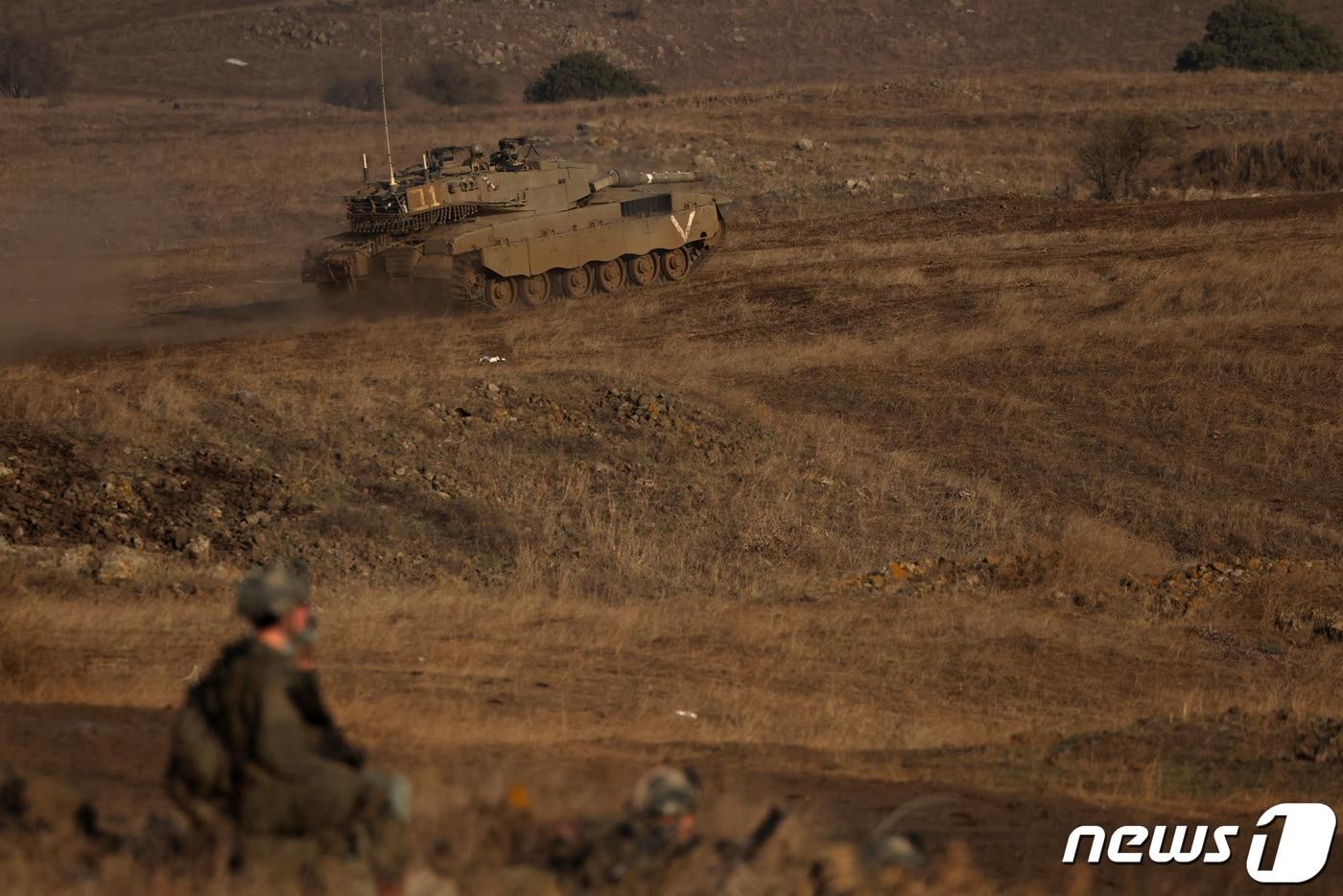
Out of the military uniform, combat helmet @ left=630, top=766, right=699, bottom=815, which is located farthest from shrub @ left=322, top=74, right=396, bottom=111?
the military uniform

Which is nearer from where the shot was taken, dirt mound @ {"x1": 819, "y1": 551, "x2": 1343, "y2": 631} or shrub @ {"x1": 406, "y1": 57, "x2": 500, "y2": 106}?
dirt mound @ {"x1": 819, "y1": 551, "x2": 1343, "y2": 631}

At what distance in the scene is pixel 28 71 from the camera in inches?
2613

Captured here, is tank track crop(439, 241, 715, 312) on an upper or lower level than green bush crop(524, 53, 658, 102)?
lower

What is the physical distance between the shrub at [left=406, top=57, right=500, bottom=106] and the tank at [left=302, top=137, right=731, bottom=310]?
39.6 m

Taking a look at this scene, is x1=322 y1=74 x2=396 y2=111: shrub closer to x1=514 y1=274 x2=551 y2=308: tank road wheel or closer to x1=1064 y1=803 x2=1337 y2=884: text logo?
x1=514 y1=274 x2=551 y2=308: tank road wheel

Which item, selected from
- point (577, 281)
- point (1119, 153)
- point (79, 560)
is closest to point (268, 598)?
point (79, 560)

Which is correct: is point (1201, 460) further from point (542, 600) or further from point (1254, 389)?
point (542, 600)

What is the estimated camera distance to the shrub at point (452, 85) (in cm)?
6688

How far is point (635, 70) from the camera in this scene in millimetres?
74562

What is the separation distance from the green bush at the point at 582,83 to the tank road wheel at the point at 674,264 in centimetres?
3410

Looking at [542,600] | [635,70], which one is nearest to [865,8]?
[635,70]

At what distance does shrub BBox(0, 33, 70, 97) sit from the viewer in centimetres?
6600

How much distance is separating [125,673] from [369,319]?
14925 millimetres

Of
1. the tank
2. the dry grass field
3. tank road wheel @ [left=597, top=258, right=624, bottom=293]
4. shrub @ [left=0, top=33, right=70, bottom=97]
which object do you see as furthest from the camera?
shrub @ [left=0, top=33, right=70, bottom=97]
